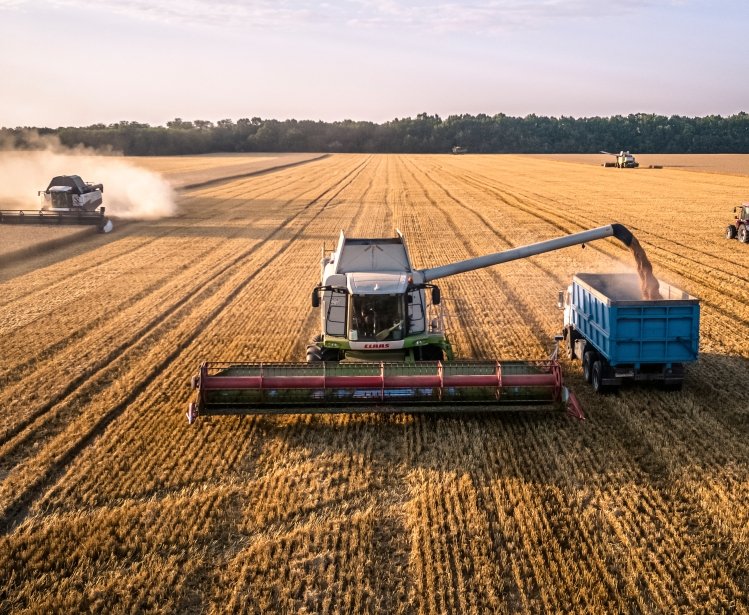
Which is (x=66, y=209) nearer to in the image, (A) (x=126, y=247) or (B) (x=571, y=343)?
(A) (x=126, y=247)

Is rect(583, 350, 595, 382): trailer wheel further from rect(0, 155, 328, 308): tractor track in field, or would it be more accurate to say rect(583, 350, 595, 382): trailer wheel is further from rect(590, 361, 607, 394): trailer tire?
rect(0, 155, 328, 308): tractor track in field

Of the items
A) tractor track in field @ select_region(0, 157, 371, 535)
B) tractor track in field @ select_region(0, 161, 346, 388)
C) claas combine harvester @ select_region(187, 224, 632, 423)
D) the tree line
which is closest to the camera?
tractor track in field @ select_region(0, 157, 371, 535)

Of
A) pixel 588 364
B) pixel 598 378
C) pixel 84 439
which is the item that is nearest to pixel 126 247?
pixel 84 439

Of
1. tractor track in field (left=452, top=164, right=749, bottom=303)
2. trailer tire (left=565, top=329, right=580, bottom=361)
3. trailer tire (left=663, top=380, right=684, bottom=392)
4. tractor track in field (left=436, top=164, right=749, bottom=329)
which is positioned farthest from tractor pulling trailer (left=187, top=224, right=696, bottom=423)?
tractor track in field (left=452, top=164, right=749, bottom=303)

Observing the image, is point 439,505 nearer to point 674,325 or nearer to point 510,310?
point 674,325

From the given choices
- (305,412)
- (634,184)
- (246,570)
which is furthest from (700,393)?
(634,184)

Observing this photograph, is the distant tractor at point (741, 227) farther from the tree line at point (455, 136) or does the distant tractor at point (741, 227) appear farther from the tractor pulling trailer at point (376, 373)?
the tree line at point (455, 136)
